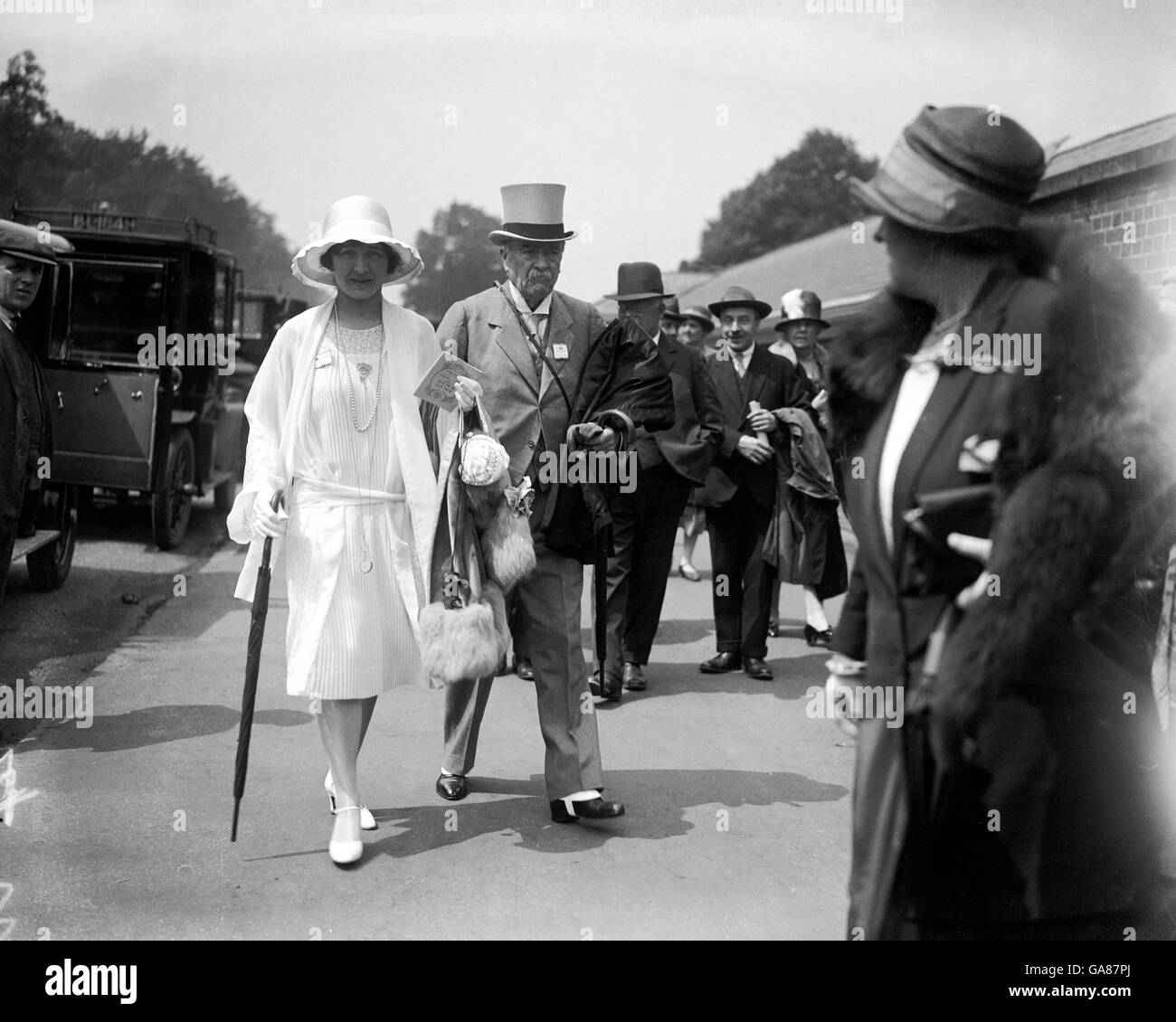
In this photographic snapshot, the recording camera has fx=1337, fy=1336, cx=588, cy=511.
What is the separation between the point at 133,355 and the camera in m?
11.8

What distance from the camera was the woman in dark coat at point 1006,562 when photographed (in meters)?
2.42

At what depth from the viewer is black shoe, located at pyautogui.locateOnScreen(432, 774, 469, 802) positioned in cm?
526

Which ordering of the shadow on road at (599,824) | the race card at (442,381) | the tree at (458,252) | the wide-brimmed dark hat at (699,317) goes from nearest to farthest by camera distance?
the race card at (442,381)
the shadow on road at (599,824)
the tree at (458,252)
the wide-brimmed dark hat at (699,317)

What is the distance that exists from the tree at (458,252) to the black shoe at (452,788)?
3.59 metres

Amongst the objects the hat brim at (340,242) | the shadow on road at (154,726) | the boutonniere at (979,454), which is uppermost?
the hat brim at (340,242)

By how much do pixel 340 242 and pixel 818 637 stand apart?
5.08 metres

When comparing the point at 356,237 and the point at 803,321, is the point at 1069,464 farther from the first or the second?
the point at 803,321

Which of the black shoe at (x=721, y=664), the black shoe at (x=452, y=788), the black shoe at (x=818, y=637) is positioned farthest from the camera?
the black shoe at (x=818, y=637)

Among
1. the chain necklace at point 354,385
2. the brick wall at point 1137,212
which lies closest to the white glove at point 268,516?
the chain necklace at point 354,385

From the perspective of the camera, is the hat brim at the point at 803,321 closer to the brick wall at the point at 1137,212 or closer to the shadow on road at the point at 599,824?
the shadow on road at the point at 599,824

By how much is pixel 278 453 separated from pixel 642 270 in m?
3.43

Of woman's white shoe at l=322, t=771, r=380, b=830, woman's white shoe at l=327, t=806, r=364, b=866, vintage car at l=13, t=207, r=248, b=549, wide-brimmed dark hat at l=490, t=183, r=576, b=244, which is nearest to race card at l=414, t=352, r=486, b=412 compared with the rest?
wide-brimmed dark hat at l=490, t=183, r=576, b=244
